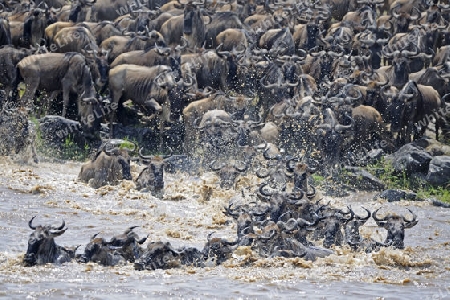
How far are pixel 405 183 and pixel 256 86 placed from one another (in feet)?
16.2

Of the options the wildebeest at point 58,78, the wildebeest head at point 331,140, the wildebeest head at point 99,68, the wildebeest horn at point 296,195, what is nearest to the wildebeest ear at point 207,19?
the wildebeest head at point 99,68

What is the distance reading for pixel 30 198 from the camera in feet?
56.1

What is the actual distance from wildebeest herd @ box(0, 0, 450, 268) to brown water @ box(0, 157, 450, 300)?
0.41m

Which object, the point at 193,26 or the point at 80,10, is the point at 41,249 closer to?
the point at 193,26

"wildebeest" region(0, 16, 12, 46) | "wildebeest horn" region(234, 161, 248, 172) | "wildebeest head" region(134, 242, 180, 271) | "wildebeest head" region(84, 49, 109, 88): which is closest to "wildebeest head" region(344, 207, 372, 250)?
"wildebeest head" region(134, 242, 180, 271)

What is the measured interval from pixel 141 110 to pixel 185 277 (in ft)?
30.8

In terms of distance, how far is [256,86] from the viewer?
23.1 m

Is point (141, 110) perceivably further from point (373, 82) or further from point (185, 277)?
point (185, 277)

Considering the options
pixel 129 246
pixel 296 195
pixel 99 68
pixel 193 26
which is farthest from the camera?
pixel 193 26

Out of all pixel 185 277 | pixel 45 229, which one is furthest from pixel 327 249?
pixel 45 229

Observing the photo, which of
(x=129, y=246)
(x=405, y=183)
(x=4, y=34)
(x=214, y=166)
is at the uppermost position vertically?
(x=4, y=34)

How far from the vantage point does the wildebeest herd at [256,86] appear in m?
17.4

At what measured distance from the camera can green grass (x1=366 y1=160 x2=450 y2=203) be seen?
18.8 m

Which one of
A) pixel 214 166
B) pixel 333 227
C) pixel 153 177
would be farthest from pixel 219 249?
pixel 214 166
